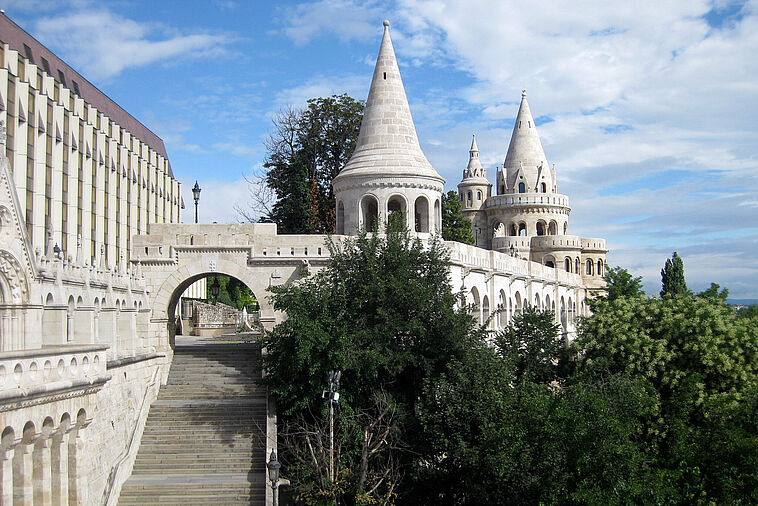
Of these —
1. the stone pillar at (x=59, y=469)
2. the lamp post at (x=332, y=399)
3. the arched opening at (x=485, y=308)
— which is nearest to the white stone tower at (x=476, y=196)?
the arched opening at (x=485, y=308)

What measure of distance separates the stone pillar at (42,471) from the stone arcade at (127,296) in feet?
0.08

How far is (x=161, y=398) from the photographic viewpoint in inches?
968

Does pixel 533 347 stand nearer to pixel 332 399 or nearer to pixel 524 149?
pixel 332 399

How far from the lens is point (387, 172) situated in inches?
1077

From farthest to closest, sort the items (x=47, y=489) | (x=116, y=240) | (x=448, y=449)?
(x=116, y=240) < (x=448, y=449) < (x=47, y=489)

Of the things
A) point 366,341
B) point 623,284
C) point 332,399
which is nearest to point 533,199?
point 623,284

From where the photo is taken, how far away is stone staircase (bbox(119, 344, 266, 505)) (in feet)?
66.9

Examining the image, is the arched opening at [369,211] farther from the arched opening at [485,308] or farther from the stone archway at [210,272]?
the arched opening at [485,308]

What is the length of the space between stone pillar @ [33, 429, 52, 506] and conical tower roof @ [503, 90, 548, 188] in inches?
1886

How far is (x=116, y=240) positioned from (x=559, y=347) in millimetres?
28694

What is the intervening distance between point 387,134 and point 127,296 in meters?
10.9

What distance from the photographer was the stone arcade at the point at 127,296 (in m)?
15.4

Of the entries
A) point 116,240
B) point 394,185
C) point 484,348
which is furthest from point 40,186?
point 484,348

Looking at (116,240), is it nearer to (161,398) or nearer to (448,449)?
(161,398)
